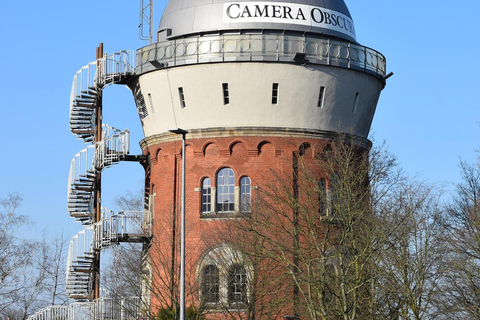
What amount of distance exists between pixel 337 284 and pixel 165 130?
1351 centimetres

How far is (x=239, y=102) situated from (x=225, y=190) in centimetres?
414

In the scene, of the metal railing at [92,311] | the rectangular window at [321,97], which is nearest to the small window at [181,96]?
the rectangular window at [321,97]

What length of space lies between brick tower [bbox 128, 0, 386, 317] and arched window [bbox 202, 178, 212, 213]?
0.05 m

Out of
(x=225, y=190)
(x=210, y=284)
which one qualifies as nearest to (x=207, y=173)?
(x=225, y=190)

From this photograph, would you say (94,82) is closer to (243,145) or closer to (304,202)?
(243,145)

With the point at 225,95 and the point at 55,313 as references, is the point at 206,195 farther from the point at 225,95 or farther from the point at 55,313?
the point at 55,313

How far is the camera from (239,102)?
46562 mm

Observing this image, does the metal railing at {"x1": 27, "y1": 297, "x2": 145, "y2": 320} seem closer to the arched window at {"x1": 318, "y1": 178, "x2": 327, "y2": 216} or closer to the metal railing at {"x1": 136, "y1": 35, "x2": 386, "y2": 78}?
the arched window at {"x1": 318, "y1": 178, "x2": 327, "y2": 216}

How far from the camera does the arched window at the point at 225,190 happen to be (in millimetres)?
46719

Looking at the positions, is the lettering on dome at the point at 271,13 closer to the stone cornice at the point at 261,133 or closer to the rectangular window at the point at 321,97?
the rectangular window at the point at 321,97

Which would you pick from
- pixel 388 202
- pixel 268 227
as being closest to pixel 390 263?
pixel 388 202

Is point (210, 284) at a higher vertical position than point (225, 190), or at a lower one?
lower

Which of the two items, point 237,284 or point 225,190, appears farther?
point 225,190

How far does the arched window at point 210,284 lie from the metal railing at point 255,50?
379 inches
